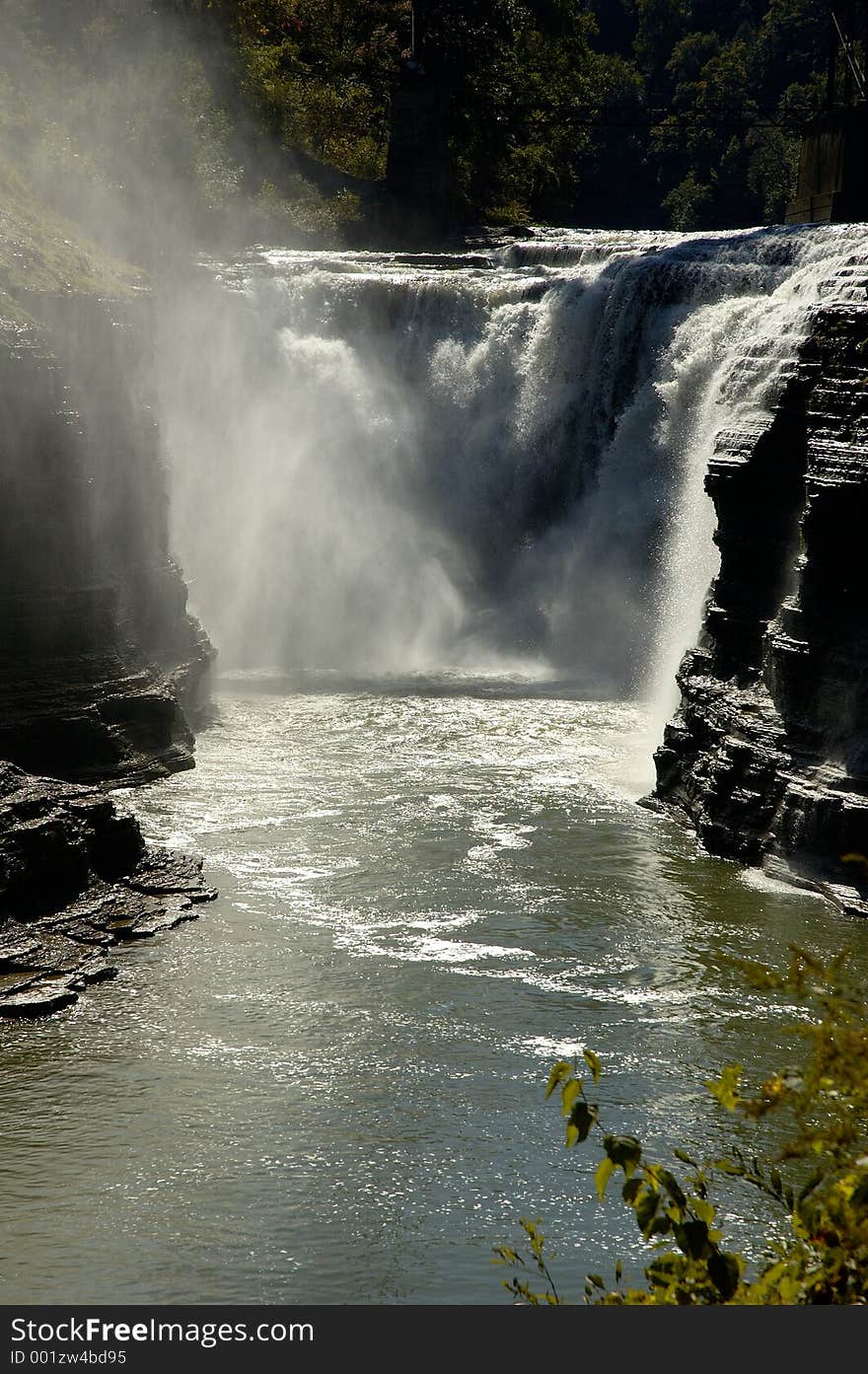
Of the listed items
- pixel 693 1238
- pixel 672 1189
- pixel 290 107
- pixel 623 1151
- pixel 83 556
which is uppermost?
pixel 290 107

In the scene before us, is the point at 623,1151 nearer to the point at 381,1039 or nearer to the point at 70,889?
the point at 381,1039

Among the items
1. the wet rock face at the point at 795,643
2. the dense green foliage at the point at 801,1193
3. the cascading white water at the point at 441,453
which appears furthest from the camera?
the cascading white water at the point at 441,453

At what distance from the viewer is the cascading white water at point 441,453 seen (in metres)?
27.2

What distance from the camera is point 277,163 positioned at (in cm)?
4488

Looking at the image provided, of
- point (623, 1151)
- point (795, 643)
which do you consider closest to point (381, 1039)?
point (795, 643)

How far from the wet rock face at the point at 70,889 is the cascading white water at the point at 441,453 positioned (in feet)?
38.0

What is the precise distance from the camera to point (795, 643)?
16.1 metres

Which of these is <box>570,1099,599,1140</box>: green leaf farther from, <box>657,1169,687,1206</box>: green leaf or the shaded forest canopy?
the shaded forest canopy

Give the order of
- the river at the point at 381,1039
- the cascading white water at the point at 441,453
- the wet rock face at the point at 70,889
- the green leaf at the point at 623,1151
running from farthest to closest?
1. the cascading white water at the point at 441,453
2. the wet rock face at the point at 70,889
3. the river at the point at 381,1039
4. the green leaf at the point at 623,1151

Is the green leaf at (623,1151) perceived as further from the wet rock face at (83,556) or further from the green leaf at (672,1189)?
the wet rock face at (83,556)

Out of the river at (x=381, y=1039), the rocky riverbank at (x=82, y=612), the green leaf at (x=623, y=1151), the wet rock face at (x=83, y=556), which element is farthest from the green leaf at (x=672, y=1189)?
the wet rock face at (x=83, y=556)

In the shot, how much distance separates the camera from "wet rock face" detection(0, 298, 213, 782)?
18422 mm

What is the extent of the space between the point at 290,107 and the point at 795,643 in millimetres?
36244

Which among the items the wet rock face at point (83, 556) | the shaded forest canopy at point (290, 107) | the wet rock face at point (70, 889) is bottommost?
the wet rock face at point (70, 889)
